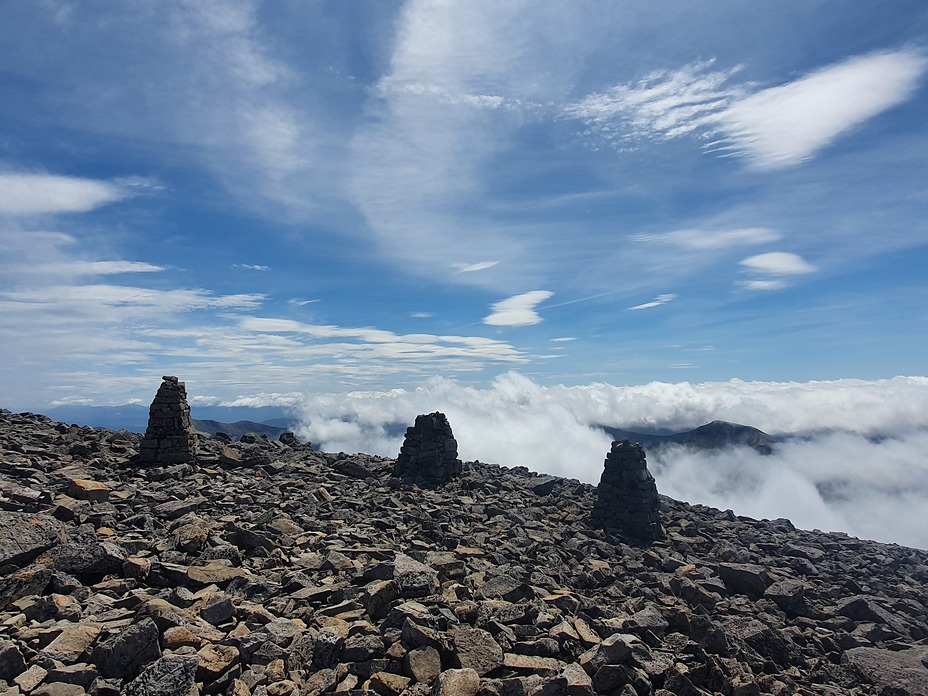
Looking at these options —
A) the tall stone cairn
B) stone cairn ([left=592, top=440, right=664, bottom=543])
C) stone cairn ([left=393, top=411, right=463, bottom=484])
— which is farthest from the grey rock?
stone cairn ([left=393, top=411, right=463, bottom=484])

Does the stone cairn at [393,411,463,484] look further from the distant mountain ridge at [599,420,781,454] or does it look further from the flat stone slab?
the distant mountain ridge at [599,420,781,454]

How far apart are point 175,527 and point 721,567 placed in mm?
19308

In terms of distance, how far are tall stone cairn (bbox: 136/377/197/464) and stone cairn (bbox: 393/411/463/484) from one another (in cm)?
1109

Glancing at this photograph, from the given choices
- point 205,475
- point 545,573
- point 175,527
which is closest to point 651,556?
point 545,573

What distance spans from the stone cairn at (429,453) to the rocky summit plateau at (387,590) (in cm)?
221

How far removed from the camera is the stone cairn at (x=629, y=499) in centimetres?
2634

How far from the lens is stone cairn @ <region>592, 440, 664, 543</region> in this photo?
26336 millimetres

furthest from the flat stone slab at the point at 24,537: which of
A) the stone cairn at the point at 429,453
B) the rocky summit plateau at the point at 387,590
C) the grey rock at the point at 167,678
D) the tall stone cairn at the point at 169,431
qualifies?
the stone cairn at the point at 429,453

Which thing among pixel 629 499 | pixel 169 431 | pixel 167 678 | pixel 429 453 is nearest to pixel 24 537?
pixel 167 678

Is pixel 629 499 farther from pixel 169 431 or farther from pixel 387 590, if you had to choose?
pixel 169 431

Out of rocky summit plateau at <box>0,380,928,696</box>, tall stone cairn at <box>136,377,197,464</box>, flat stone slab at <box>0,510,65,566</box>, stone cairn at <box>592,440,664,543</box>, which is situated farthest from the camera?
stone cairn at <box>592,440,664,543</box>

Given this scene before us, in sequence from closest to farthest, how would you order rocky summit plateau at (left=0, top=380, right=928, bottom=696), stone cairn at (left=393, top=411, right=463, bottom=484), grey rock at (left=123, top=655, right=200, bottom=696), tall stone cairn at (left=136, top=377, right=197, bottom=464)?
grey rock at (left=123, top=655, right=200, bottom=696), rocky summit plateau at (left=0, top=380, right=928, bottom=696), tall stone cairn at (left=136, top=377, right=197, bottom=464), stone cairn at (left=393, top=411, right=463, bottom=484)

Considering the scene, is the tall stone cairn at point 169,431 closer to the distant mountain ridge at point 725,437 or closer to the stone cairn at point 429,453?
the stone cairn at point 429,453

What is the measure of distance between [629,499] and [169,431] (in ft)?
74.5
